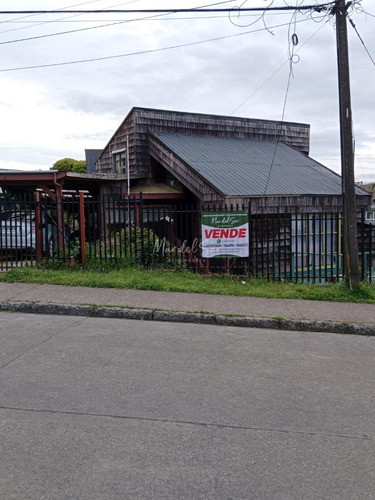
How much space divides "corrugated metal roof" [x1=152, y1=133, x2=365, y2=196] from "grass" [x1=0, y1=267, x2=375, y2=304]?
A: 14.2ft

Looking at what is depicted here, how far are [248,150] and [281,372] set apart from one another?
15708 mm

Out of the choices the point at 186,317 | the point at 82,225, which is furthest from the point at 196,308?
the point at 82,225

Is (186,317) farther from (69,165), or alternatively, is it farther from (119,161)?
(69,165)

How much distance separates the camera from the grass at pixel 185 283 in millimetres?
9398

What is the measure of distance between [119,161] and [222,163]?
19.0ft

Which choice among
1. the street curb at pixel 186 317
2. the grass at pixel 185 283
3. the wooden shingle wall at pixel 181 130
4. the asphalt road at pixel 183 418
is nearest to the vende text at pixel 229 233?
the grass at pixel 185 283

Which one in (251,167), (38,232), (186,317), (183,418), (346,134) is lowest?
(183,418)

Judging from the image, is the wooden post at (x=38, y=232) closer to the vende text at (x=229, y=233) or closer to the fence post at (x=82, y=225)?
the fence post at (x=82, y=225)

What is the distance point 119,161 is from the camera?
69.3 ft

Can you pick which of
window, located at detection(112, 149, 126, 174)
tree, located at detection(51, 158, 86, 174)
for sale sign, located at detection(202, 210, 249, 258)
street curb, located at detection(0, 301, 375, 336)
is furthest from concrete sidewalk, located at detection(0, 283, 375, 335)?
tree, located at detection(51, 158, 86, 174)

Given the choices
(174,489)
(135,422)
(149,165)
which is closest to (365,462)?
(174,489)

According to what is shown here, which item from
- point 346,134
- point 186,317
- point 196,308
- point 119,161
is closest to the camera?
point 186,317

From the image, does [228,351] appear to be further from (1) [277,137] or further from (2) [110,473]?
(1) [277,137]

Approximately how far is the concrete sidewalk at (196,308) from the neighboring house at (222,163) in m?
5.88
